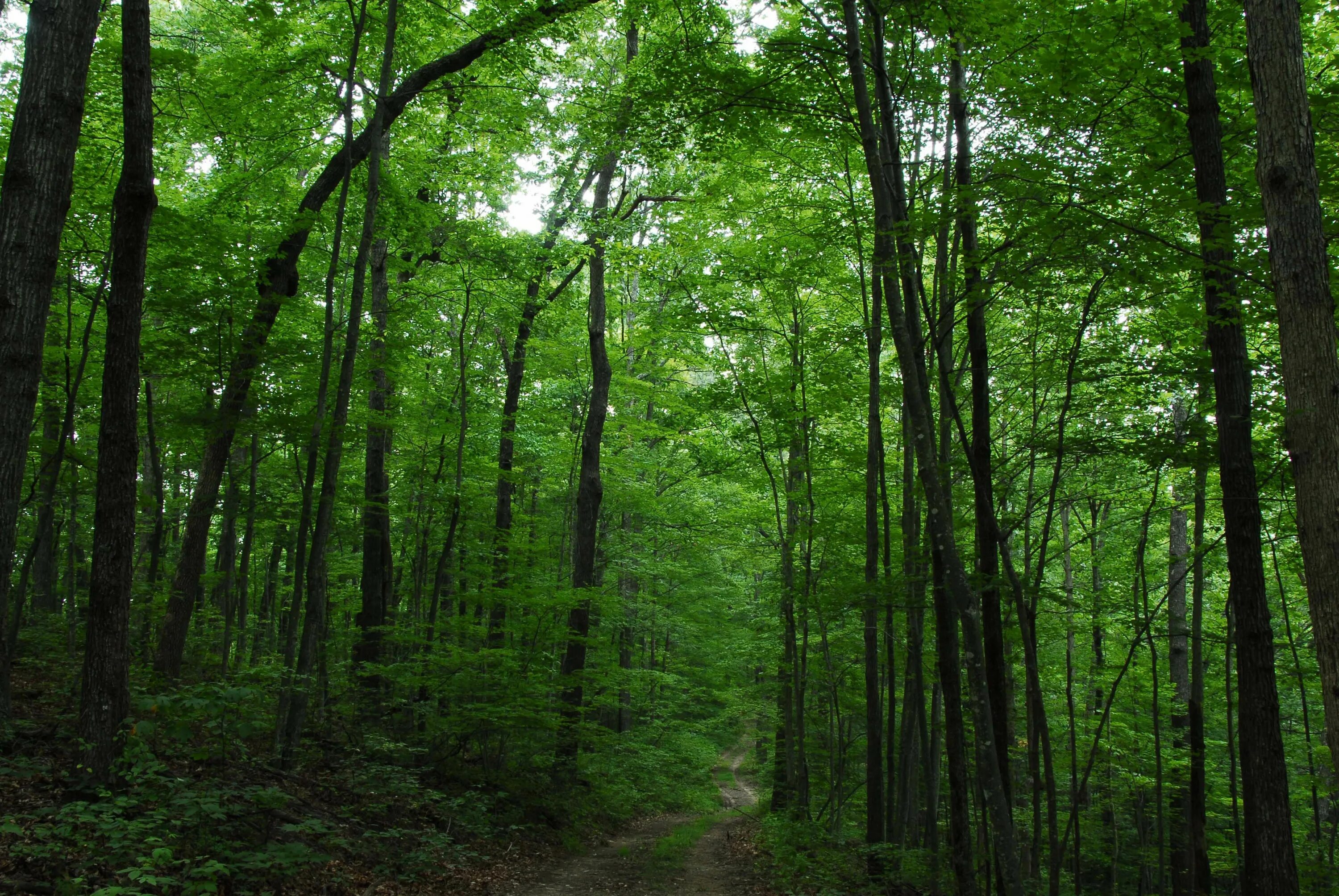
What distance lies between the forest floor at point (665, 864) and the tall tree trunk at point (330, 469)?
3.04 m

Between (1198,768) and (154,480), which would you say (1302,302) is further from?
(154,480)

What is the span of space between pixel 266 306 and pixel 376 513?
4307 mm

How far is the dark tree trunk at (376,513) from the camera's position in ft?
39.3

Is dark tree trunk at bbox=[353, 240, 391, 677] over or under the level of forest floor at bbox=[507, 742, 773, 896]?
over

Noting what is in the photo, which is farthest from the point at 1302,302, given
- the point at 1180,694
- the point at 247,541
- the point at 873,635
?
the point at 247,541

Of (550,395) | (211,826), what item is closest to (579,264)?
(550,395)

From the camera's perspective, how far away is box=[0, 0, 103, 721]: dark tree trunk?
530 centimetres

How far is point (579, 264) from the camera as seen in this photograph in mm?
15992

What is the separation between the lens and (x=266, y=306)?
9102 millimetres

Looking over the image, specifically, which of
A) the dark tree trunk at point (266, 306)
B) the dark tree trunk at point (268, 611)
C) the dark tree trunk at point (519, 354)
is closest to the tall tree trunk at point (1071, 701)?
the dark tree trunk at point (519, 354)

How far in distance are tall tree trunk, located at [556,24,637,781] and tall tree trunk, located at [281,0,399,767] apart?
450 cm

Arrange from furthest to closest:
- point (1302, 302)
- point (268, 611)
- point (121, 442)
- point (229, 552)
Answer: point (268, 611), point (229, 552), point (121, 442), point (1302, 302)

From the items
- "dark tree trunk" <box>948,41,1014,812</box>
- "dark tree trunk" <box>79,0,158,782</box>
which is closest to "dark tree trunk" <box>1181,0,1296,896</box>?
Result: "dark tree trunk" <box>948,41,1014,812</box>

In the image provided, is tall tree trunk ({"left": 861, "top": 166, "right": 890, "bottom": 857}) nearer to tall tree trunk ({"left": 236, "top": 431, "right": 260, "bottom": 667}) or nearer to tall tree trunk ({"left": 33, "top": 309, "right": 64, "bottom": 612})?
tall tree trunk ({"left": 236, "top": 431, "right": 260, "bottom": 667})
